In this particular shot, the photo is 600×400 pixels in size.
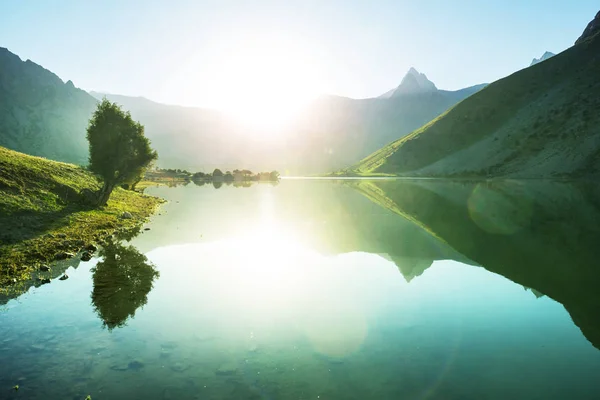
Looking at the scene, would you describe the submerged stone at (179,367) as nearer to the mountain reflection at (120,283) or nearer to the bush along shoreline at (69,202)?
the mountain reflection at (120,283)

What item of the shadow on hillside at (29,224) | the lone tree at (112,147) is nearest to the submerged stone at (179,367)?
the shadow on hillside at (29,224)

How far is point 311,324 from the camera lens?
15.1 meters

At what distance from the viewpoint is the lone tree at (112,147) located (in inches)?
1751

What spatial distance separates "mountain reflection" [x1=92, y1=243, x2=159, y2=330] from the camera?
16312 millimetres

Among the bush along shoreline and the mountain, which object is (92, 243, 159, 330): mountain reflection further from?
the mountain

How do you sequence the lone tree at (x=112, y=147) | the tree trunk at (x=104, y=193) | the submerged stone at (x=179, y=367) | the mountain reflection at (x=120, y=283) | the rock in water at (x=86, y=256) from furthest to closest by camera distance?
the tree trunk at (x=104, y=193) → the lone tree at (x=112, y=147) → the rock in water at (x=86, y=256) → the mountain reflection at (x=120, y=283) → the submerged stone at (x=179, y=367)

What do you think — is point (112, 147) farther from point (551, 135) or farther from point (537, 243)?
point (551, 135)

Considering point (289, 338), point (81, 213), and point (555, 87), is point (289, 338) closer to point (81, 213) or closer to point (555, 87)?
point (81, 213)

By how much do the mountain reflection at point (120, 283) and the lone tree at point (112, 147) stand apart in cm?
2026

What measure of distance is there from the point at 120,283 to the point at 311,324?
12.0 m

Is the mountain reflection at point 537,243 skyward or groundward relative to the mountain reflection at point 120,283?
skyward

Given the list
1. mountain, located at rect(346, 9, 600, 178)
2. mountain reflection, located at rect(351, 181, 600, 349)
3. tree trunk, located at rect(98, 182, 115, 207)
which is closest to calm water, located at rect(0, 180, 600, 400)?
mountain reflection, located at rect(351, 181, 600, 349)

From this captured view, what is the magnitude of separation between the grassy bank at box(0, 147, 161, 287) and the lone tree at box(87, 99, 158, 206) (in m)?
3.24

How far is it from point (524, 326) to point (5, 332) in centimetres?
2136
